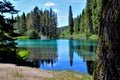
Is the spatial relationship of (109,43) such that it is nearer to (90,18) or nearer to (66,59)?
(66,59)

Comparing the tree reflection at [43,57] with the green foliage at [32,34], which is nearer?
the tree reflection at [43,57]

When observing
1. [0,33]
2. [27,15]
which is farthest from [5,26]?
[27,15]

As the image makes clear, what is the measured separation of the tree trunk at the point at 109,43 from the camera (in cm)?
476

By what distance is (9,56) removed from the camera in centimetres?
3106

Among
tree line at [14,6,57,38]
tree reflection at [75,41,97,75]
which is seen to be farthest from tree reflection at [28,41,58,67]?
tree line at [14,6,57,38]

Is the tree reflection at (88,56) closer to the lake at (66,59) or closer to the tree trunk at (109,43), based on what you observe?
the lake at (66,59)

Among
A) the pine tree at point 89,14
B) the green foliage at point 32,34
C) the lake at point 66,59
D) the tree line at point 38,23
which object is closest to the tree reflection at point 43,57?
the lake at point 66,59

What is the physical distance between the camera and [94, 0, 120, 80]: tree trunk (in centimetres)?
476

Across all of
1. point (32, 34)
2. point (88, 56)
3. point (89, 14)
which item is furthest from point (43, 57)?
point (32, 34)

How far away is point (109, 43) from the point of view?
4809 mm

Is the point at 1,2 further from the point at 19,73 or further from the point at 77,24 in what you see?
the point at 77,24

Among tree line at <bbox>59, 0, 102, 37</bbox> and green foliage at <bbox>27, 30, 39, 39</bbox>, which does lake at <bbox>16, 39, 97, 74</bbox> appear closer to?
tree line at <bbox>59, 0, 102, 37</bbox>

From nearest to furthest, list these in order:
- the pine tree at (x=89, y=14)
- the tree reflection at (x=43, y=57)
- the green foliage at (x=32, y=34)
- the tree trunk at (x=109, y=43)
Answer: the tree trunk at (x=109, y=43) → the tree reflection at (x=43, y=57) → the pine tree at (x=89, y=14) → the green foliage at (x=32, y=34)

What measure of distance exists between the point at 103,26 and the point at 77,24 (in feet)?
517
